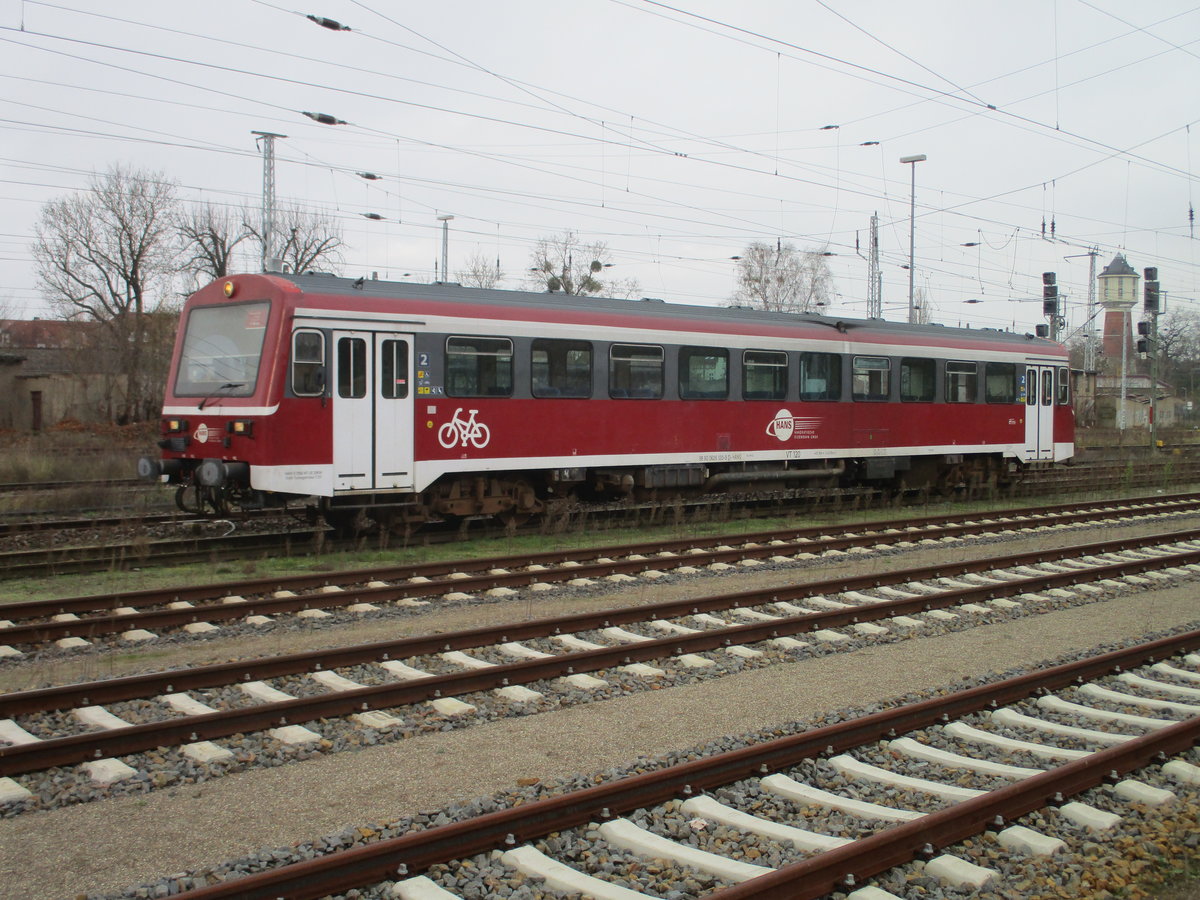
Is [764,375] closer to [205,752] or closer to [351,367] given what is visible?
[351,367]

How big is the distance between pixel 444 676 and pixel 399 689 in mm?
352

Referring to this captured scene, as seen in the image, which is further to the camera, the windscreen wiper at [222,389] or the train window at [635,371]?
the train window at [635,371]

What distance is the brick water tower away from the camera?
1988 inches

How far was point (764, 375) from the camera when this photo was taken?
17.2 m

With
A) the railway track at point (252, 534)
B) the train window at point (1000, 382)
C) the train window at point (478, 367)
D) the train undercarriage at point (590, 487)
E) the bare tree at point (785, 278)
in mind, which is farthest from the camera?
the bare tree at point (785, 278)

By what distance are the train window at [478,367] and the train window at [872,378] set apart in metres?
7.35

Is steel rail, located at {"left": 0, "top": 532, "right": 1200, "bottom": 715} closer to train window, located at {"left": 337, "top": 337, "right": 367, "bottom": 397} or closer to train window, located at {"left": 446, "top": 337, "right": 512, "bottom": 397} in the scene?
train window, located at {"left": 337, "top": 337, "right": 367, "bottom": 397}

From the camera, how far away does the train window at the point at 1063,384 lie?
2255 centimetres

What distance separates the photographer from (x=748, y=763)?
216 inches

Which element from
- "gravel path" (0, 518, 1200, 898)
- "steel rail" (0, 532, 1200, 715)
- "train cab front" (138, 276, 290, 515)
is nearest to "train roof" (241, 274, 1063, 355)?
"train cab front" (138, 276, 290, 515)

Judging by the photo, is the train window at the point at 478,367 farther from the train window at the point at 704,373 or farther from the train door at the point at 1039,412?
the train door at the point at 1039,412

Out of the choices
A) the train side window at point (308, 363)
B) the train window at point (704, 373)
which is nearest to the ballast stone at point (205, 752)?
the train side window at point (308, 363)

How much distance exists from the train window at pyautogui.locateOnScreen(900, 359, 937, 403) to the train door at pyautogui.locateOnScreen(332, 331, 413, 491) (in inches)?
400

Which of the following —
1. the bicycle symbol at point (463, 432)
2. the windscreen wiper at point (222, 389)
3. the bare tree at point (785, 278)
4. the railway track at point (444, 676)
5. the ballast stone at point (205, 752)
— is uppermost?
the bare tree at point (785, 278)
